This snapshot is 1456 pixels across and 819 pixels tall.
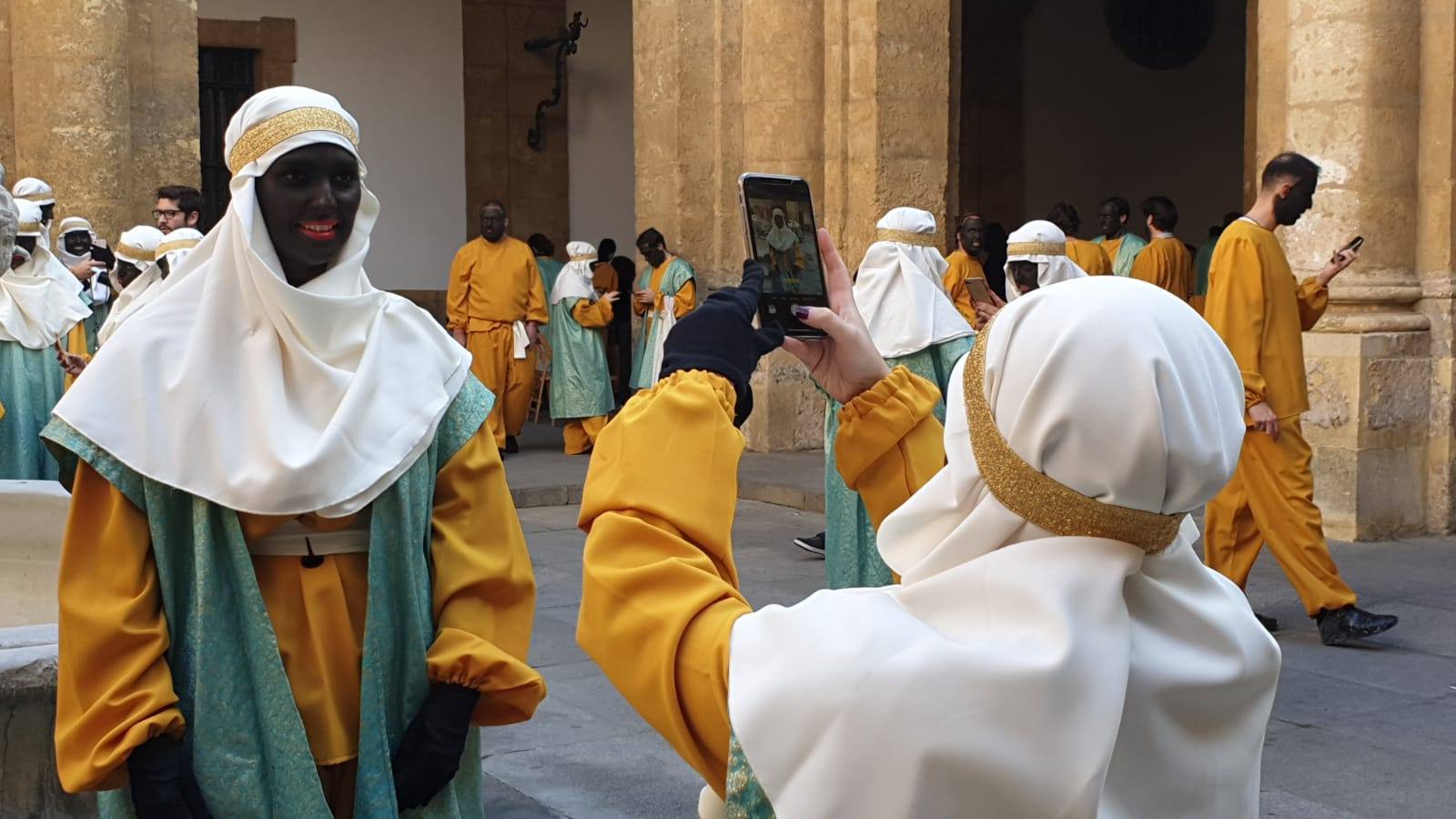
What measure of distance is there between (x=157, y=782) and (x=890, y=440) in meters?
1.10

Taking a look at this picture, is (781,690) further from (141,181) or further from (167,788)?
(141,181)

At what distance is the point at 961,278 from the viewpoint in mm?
12148

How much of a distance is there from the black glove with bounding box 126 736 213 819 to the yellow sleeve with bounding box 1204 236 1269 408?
15.9 feet

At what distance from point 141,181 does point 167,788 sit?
9.50 meters

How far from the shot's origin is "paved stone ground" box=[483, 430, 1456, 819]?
447 centimetres

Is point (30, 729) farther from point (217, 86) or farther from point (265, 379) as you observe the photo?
point (217, 86)

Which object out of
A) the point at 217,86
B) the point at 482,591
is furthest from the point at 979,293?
the point at 217,86

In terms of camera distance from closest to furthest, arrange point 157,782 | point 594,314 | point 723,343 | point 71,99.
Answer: point 723,343
point 157,782
point 71,99
point 594,314

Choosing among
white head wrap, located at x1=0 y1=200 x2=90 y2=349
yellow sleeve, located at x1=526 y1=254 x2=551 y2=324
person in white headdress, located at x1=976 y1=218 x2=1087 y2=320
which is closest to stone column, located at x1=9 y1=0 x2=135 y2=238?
yellow sleeve, located at x1=526 y1=254 x2=551 y2=324

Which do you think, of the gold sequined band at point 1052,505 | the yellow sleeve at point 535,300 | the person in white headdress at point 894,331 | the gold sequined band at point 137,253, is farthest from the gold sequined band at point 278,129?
the yellow sleeve at point 535,300

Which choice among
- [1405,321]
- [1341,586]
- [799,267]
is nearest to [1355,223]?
[1405,321]

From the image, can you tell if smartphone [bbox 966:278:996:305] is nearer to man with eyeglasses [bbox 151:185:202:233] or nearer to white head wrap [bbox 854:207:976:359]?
white head wrap [bbox 854:207:976:359]

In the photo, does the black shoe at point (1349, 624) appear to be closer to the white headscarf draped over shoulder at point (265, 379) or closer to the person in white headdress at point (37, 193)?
the white headscarf draped over shoulder at point (265, 379)

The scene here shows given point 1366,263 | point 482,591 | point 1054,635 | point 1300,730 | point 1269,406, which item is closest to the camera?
point 1054,635
